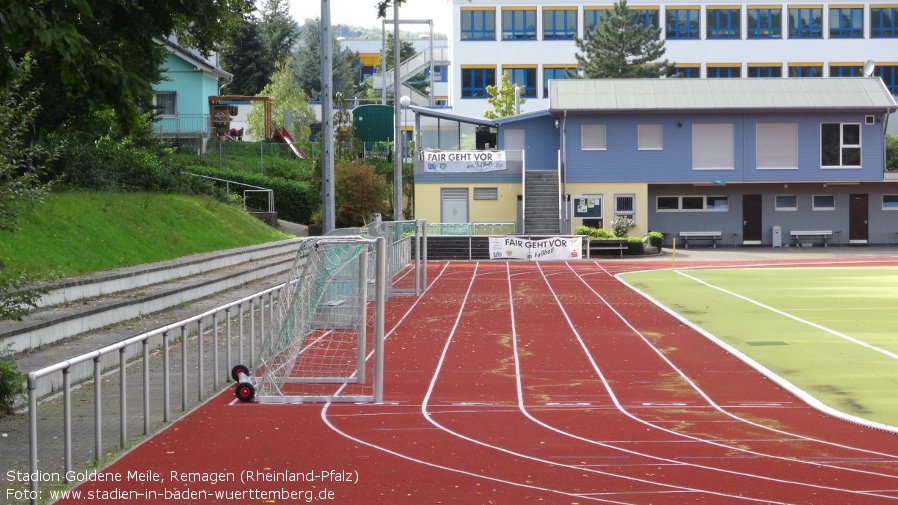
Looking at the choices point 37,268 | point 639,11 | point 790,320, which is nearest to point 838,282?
point 790,320

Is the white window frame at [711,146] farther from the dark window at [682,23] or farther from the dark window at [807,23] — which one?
the dark window at [807,23]

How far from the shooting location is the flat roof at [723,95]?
49.8 metres

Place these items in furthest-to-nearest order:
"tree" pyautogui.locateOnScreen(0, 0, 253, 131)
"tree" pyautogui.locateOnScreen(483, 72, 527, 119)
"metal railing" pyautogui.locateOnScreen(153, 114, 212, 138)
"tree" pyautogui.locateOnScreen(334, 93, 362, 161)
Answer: "tree" pyautogui.locateOnScreen(483, 72, 527, 119) → "tree" pyautogui.locateOnScreen(334, 93, 362, 161) → "metal railing" pyautogui.locateOnScreen(153, 114, 212, 138) → "tree" pyautogui.locateOnScreen(0, 0, 253, 131)

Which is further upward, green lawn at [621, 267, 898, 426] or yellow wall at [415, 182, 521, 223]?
yellow wall at [415, 182, 521, 223]

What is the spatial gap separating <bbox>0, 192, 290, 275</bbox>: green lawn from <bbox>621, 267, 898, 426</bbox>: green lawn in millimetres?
11490

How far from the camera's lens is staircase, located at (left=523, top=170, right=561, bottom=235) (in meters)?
48.6

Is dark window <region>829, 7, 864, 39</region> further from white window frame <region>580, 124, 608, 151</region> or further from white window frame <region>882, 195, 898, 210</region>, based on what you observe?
white window frame <region>580, 124, 608, 151</region>

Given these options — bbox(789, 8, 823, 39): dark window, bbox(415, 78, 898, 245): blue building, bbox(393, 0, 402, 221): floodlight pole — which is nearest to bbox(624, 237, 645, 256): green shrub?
bbox(415, 78, 898, 245): blue building

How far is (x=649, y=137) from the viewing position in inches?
1998

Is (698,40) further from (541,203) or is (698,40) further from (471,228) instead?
(471,228)

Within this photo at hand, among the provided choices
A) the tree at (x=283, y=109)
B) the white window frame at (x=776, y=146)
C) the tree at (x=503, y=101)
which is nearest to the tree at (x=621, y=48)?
the tree at (x=503, y=101)

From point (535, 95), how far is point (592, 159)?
26124 millimetres

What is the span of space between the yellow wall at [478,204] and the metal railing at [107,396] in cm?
3358

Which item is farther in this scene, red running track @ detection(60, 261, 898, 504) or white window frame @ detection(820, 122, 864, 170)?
white window frame @ detection(820, 122, 864, 170)
